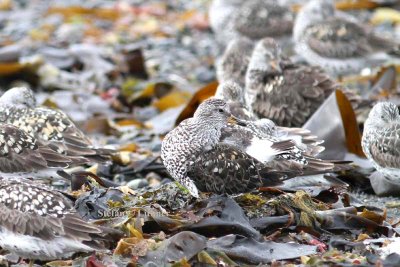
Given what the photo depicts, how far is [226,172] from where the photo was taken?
5.48 meters

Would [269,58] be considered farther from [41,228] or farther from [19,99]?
[41,228]

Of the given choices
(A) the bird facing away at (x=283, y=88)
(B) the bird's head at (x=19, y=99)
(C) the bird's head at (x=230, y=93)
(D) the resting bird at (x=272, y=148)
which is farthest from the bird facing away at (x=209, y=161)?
(A) the bird facing away at (x=283, y=88)

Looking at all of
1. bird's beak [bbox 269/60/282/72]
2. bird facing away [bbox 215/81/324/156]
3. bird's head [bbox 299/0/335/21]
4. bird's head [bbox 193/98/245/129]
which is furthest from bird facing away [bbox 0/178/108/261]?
bird's head [bbox 299/0/335/21]

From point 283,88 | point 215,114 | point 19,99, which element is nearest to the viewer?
point 215,114

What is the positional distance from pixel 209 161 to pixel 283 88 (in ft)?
8.00

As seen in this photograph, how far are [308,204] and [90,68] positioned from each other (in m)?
6.44

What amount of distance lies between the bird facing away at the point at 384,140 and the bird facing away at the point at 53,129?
1.94 meters

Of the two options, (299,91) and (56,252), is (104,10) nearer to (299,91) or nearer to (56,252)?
(299,91)

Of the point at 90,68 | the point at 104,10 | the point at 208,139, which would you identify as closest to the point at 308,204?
the point at 208,139

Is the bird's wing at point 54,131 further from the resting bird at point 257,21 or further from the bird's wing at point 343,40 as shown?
the resting bird at point 257,21

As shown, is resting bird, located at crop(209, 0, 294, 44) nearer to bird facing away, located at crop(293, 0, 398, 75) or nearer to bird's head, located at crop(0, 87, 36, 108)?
bird facing away, located at crop(293, 0, 398, 75)

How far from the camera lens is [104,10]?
1488cm

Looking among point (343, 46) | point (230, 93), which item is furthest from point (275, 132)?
point (343, 46)

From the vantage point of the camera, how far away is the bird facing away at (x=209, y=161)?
5.49 meters
